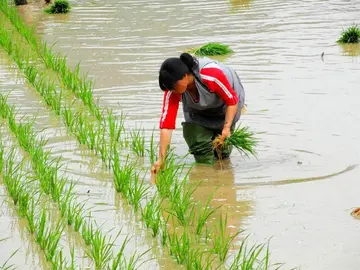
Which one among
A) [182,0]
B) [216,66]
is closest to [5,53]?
[182,0]

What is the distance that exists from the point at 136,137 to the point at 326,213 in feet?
5.50

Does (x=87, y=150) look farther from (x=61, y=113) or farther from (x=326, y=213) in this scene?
(x=326, y=213)

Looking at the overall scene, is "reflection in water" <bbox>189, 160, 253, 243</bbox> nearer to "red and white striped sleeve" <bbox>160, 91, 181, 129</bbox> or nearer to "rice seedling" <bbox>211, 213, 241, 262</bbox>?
"rice seedling" <bbox>211, 213, 241, 262</bbox>

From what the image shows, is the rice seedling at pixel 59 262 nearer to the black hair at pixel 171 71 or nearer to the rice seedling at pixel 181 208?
the rice seedling at pixel 181 208

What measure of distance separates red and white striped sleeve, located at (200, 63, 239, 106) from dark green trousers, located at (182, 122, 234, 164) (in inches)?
17.2

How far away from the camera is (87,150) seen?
6246 millimetres

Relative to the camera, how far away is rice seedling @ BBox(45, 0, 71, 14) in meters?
12.9

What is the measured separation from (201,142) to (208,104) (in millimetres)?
306

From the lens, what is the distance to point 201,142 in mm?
5945

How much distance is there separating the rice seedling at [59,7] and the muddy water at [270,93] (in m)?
0.15

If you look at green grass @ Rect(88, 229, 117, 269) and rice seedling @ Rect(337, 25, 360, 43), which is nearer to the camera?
green grass @ Rect(88, 229, 117, 269)

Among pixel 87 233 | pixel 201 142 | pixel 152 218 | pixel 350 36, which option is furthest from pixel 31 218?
pixel 350 36

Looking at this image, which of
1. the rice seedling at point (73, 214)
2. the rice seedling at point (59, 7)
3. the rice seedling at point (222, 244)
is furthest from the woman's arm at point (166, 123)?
the rice seedling at point (59, 7)

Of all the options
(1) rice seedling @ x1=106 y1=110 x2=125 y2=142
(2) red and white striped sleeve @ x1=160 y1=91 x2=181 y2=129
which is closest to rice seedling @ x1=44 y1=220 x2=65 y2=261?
(2) red and white striped sleeve @ x1=160 y1=91 x2=181 y2=129
